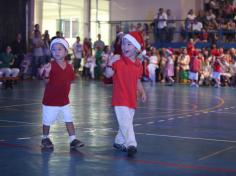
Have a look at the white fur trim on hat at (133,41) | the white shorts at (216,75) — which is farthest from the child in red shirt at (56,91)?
the white shorts at (216,75)

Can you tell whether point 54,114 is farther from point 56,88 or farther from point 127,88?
point 127,88

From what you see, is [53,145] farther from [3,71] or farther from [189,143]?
[3,71]

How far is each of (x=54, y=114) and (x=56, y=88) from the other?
0.42 metres

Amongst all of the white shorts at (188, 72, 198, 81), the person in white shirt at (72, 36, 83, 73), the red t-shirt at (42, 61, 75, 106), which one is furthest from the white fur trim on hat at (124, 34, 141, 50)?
the person in white shirt at (72, 36, 83, 73)

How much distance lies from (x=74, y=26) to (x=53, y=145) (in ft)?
94.0

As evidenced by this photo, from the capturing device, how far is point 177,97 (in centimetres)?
2080

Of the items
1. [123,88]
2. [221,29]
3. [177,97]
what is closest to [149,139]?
[123,88]

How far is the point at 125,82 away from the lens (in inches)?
362

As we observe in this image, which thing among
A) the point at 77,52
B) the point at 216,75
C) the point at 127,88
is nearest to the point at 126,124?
the point at 127,88

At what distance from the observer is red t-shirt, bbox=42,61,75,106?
9.57m

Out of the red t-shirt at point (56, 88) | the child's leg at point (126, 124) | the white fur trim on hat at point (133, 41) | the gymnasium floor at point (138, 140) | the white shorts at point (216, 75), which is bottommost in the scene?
the gymnasium floor at point (138, 140)

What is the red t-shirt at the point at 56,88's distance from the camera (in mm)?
9570

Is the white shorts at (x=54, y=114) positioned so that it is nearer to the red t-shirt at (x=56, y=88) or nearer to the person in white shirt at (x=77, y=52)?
the red t-shirt at (x=56, y=88)

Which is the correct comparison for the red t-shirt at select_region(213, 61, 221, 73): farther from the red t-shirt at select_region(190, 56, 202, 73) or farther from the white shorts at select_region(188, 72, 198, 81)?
the white shorts at select_region(188, 72, 198, 81)
